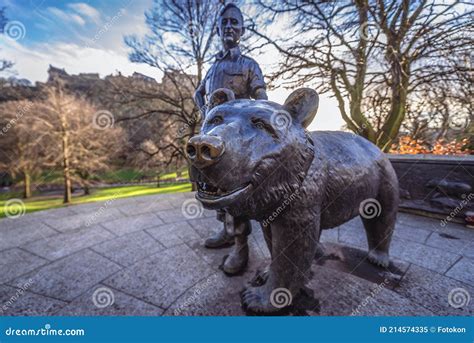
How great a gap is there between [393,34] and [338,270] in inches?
331

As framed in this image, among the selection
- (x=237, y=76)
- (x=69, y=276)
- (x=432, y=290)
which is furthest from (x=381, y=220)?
(x=69, y=276)

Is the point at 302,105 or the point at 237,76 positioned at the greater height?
the point at 237,76

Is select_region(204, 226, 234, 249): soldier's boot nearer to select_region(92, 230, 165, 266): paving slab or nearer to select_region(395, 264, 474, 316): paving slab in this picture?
select_region(92, 230, 165, 266): paving slab

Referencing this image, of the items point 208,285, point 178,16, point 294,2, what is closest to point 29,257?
point 208,285

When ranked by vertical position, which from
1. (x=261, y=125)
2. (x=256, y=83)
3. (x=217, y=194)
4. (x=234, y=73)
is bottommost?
(x=217, y=194)

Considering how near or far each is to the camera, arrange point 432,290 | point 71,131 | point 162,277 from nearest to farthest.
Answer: point 432,290 < point 162,277 < point 71,131

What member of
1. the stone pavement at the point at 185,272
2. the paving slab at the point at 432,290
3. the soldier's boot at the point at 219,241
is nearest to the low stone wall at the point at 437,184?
the stone pavement at the point at 185,272

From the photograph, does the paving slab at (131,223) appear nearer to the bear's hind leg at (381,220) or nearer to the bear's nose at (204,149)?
the bear's nose at (204,149)

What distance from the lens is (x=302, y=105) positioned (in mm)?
1561

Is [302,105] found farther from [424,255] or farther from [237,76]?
[424,255]

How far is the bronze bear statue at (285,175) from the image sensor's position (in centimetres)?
124

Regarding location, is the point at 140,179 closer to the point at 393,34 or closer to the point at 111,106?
the point at 111,106

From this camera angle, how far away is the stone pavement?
2.02m

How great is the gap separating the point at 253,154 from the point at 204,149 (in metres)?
0.33
